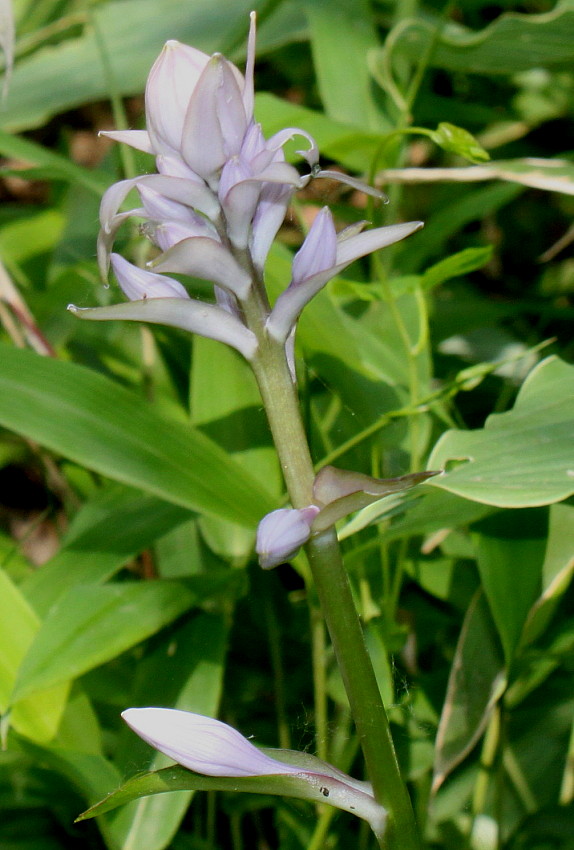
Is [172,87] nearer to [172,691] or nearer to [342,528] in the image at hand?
[342,528]

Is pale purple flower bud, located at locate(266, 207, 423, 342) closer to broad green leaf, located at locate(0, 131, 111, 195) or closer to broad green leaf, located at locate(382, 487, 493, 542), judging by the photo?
broad green leaf, located at locate(382, 487, 493, 542)

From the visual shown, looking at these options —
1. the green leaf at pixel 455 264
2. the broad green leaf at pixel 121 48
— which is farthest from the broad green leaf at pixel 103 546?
the broad green leaf at pixel 121 48

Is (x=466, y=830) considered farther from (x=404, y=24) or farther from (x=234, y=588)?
(x=404, y=24)

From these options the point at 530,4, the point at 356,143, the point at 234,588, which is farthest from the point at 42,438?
the point at 530,4

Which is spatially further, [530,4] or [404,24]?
[530,4]

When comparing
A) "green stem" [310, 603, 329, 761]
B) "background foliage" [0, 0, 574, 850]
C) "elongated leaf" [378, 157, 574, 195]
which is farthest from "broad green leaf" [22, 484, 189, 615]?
"elongated leaf" [378, 157, 574, 195]

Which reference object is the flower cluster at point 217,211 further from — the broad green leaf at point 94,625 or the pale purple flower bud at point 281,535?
the broad green leaf at point 94,625

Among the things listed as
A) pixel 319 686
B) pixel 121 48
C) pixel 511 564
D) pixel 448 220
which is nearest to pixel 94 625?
pixel 319 686
